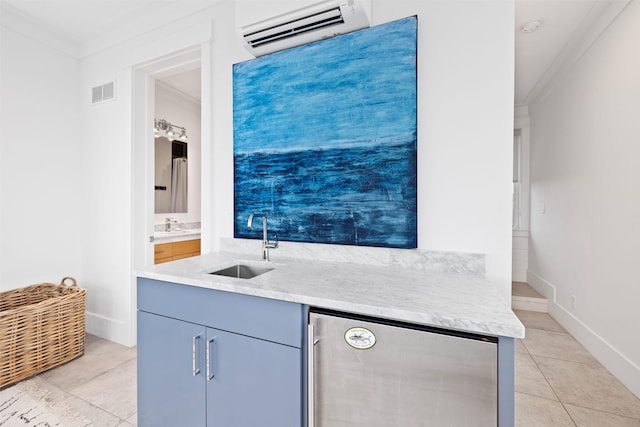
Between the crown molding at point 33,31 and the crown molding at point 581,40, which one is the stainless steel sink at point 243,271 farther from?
the crown molding at point 581,40

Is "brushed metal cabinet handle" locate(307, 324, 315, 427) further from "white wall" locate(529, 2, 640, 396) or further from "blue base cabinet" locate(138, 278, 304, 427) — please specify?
"white wall" locate(529, 2, 640, 396)

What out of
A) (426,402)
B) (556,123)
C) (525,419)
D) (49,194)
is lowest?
A: (525,419)

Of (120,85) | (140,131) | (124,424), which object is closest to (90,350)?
(124,424)

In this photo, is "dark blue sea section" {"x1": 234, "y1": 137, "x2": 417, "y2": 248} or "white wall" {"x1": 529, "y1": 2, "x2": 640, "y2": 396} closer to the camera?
"dark blue sea section" {"x1": 234, "y1": 137, "x2": 417, "y2": 248}

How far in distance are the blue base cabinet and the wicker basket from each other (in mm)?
1255

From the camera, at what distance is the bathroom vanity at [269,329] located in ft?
3.02

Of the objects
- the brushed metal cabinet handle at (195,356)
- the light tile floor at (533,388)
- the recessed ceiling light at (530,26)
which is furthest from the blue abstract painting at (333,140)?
the recessed ceiling light at (530,26)

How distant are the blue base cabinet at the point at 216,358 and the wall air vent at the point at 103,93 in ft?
6.67

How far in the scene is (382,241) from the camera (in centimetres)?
160

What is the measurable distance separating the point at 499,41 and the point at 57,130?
11.4ft

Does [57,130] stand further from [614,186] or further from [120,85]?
[614,186]

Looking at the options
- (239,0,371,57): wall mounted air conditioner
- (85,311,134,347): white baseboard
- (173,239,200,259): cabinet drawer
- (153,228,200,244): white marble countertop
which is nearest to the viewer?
(239,0,371,57): wall mounted air conditioner

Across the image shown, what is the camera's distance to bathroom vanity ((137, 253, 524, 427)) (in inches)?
36.3

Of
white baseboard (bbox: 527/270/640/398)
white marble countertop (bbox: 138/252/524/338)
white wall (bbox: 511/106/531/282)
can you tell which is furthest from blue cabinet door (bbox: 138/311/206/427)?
white wall (bbox: 511/106/531/282)
